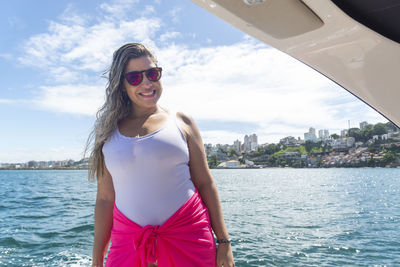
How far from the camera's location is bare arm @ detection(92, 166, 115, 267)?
1403 mm

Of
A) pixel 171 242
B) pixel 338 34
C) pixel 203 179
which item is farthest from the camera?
pixel 203 179

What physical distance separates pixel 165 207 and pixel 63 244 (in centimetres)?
632

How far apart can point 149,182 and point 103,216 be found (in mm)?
379

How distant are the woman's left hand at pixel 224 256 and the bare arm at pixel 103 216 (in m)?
0.55

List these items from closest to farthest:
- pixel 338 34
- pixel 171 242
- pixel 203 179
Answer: pixel 338 34, pixel 171 242, pixel 203 179

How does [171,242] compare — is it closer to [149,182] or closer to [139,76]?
[149,182]

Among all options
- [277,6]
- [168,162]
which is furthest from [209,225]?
[277,6]

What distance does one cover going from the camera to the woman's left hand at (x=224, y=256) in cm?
121

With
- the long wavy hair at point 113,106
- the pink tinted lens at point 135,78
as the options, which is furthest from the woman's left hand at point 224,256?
the pink tinted lens at point 135,78

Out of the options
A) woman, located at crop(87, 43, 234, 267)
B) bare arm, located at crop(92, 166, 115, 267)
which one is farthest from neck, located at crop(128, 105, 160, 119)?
bare arm, located at crop(92, 166, 115, 267)

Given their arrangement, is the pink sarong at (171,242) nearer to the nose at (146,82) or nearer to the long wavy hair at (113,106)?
the long wavy hair at (113,106)

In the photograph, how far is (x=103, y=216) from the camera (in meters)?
1.40

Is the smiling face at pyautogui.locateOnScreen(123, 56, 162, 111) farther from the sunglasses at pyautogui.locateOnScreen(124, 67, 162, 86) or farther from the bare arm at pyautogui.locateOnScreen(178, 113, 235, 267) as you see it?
the bare arm at pyautogui.locateOnScreen(178, 113, 235, 267)

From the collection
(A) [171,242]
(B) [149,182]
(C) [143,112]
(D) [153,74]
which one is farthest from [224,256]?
(D) [153,74]
